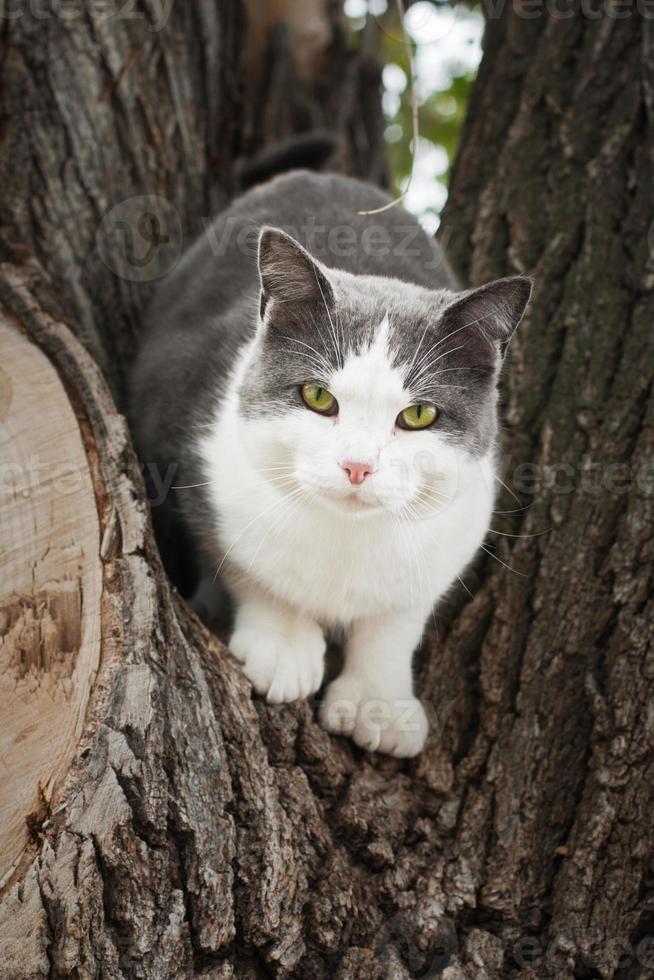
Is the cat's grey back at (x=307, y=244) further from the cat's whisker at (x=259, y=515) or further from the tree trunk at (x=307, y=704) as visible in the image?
the cat's whisker at (x=259, y=515)

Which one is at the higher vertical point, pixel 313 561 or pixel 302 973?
pixel 313 561

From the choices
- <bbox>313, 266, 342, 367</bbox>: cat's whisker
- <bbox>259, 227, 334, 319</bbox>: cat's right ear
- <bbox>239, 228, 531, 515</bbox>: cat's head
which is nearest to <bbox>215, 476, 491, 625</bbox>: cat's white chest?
<bbox>239, 228, 531, 515</bbox>: cat's head

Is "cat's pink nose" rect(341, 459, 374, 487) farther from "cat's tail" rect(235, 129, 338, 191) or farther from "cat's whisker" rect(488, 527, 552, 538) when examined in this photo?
"cat's tail" rect(235, 129, 338, 191)

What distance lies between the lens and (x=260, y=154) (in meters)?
3.37

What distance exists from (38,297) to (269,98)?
188 cm

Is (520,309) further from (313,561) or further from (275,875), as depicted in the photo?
(275,875)

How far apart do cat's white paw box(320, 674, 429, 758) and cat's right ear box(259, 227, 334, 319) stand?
939 mm

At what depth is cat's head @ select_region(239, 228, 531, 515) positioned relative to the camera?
5.82 ft

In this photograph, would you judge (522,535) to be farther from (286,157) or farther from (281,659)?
(286,157)

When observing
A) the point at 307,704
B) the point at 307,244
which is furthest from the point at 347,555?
the point at 307,244

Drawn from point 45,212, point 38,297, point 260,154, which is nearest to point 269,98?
point 260,154

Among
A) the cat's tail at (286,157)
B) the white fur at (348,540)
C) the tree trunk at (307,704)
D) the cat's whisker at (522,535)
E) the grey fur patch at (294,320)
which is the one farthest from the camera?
the cat's tail at (286,157)

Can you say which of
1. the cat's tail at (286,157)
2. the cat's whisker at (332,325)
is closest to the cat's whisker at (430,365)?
the cat's whisker at (332,325)

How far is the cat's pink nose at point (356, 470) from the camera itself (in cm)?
170
